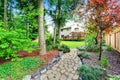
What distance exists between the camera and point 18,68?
7.07 meters

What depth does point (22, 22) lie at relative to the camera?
9.48 metres

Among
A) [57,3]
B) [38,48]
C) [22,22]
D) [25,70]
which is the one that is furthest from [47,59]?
[57,3]

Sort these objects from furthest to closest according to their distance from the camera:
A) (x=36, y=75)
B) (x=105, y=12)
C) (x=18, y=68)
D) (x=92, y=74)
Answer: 1. (x=105, y=12)
2. (x=18, y=68)
3. (x=36, y=75)
4. (x=92, y=74)

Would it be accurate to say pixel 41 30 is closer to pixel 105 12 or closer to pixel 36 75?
pixel 36 75

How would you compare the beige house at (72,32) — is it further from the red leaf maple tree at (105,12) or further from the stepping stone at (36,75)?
the stepping stone at (36,75)

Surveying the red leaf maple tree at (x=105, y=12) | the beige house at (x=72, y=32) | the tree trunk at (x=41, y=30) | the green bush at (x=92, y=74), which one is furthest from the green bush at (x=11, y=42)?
the beige house at (x=72, y=32)

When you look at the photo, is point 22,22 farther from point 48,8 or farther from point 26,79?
point 48,8


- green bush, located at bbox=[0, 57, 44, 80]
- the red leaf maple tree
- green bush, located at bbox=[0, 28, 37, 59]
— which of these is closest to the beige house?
the red leaf maple tree

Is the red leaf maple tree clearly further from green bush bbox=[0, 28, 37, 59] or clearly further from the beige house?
the beige house

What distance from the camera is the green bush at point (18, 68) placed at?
641 centimetres

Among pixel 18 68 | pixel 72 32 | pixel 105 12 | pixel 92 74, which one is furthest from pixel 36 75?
pixel 72 32

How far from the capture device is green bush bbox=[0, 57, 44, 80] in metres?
6.41

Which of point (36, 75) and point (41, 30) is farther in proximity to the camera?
point (41, 30)

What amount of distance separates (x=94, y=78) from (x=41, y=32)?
556 centimetres
